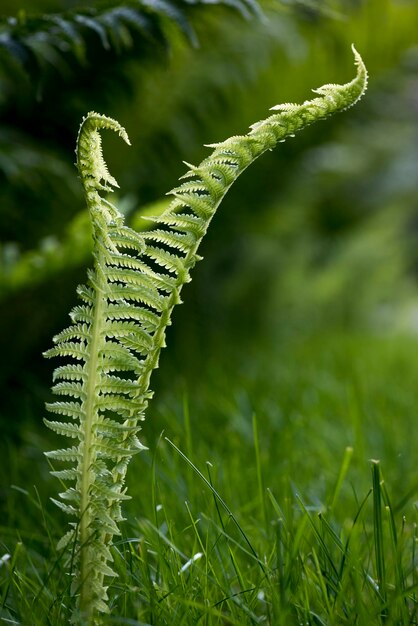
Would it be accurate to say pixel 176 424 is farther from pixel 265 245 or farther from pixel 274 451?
pixel 265 245

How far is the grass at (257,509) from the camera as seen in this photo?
2.25 ft

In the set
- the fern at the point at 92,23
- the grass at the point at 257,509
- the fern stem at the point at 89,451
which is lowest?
the grass at the point at 257,509

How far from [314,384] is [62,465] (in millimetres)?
916

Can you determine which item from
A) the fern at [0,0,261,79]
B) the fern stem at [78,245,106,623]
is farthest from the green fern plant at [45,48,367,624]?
the fern at [0,0,261,79]

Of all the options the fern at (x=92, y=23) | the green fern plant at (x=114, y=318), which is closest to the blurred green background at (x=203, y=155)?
the fern at (x=92, y=23)

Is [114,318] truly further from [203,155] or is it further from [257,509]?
[203,155]

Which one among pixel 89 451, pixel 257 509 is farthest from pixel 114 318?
pixel 257 509

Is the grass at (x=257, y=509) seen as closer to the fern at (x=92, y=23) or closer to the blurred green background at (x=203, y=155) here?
the blurred green background at (x=203, y=155)

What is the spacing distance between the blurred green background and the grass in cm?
10

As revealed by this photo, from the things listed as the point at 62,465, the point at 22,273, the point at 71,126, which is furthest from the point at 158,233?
the point at 71,126

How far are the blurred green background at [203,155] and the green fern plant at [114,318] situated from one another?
49 cm

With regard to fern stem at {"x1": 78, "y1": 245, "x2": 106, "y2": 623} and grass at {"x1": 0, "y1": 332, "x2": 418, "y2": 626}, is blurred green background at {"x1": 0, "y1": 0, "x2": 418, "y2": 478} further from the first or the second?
fern stem at {"x1": 78, "y1": 245, "x2": 106, "y2": 623}

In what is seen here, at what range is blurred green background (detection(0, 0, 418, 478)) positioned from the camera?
1.38m

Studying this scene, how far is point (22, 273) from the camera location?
1317mm
